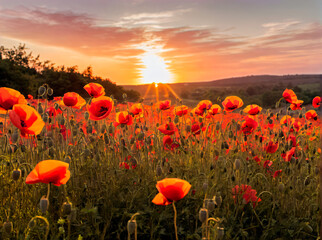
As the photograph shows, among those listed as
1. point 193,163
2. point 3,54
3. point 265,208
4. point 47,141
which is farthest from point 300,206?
point 3,54

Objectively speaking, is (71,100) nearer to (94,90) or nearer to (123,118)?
(94,90)

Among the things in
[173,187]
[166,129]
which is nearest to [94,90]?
[166,129]

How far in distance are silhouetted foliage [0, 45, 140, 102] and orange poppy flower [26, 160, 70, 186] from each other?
1570 centimetres

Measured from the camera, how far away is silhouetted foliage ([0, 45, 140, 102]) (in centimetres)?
1645

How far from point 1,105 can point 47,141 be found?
0.43 meters

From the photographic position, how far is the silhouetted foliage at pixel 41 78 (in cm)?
1645

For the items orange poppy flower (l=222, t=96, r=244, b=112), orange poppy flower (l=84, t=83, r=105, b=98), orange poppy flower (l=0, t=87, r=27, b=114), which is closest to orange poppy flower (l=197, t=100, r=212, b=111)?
orange poppy flower (l=222, t=96, r=244, b=112)

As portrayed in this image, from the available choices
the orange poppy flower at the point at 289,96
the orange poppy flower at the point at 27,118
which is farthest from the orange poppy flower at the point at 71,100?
the orange poppy flower at the point at 289,96

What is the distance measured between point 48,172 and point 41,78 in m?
20.1

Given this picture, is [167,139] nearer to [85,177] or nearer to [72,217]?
[85,177]

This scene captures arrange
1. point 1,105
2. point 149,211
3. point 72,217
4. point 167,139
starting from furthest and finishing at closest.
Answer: point 167,139
point 1,105
point 149,211
point 72,217

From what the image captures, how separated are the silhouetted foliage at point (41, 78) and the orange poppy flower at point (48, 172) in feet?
51.5

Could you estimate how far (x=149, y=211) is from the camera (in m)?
2.30

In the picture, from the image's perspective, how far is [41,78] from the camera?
67.1 ft
